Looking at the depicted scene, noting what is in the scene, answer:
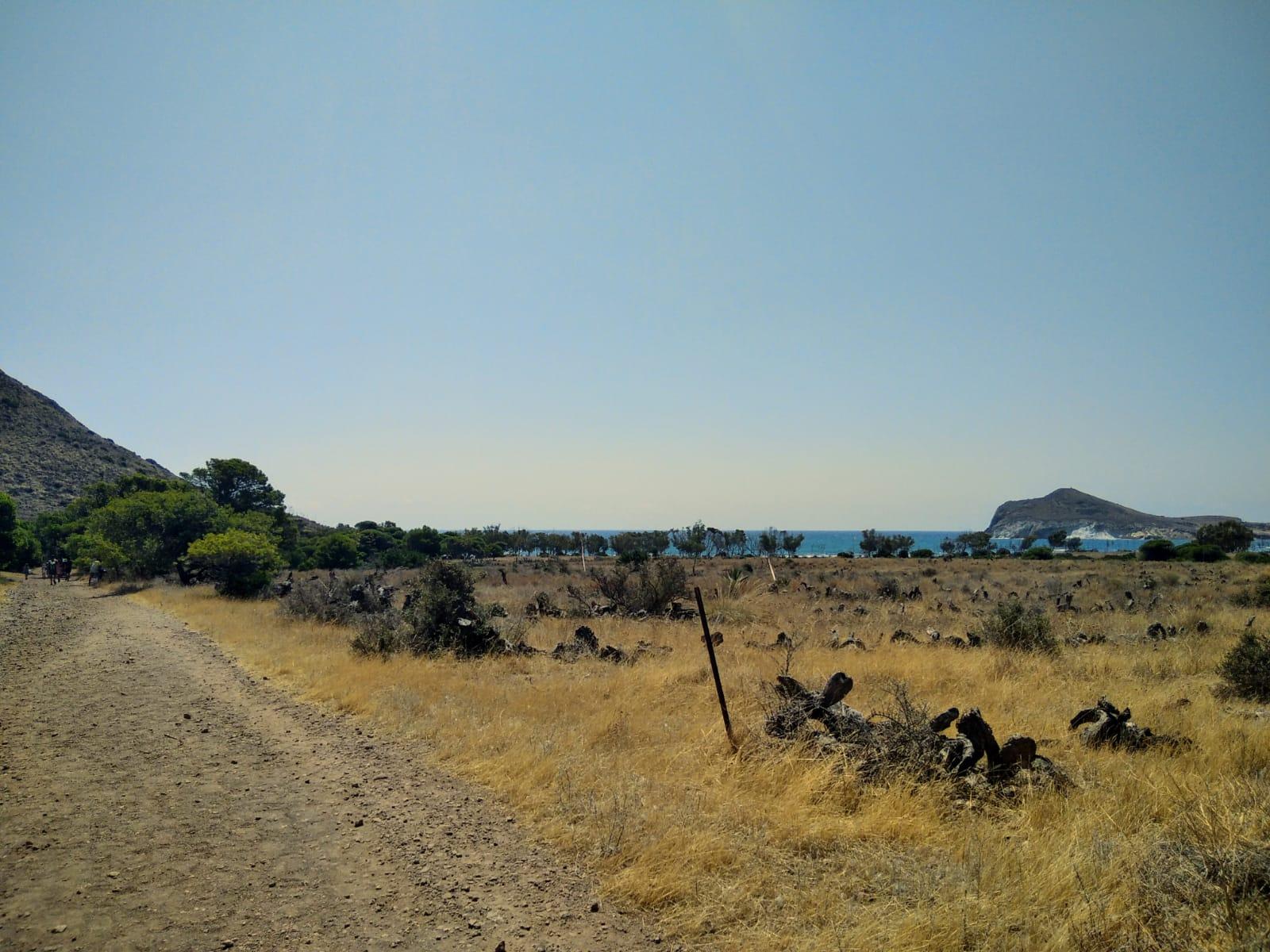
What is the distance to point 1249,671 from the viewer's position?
9.95 meters

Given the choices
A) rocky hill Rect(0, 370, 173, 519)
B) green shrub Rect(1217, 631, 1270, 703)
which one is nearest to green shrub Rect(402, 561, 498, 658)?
green shrub Rect(1217, 631, 1270, 703)

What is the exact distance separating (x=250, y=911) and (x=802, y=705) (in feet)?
19.8

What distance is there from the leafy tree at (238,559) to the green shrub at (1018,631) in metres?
29.7

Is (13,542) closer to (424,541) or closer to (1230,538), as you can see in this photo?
(424,541)

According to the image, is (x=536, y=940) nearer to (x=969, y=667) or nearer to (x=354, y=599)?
(x=969, y=667)

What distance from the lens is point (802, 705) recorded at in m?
7.91

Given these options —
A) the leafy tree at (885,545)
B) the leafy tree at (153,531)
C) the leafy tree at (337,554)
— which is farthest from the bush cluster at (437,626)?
the leafy tree at (885,545)

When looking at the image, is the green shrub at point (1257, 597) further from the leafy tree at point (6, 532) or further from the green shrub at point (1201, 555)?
the leafy tree at point (6, 532)

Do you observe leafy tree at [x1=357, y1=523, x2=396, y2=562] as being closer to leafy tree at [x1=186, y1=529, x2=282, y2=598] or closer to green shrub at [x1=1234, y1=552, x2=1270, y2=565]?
leafy tree at [x1=186, y1=529, x2=282, y2=598]

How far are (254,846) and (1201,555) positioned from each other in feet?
224

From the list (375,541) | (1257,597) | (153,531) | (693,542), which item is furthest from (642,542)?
(1257,597)

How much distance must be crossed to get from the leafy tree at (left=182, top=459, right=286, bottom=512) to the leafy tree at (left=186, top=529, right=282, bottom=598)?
37020mm

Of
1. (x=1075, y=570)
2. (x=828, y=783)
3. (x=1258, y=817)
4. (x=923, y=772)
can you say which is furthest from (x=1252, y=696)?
(x=1075, y=570)

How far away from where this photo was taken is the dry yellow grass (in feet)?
12.9
